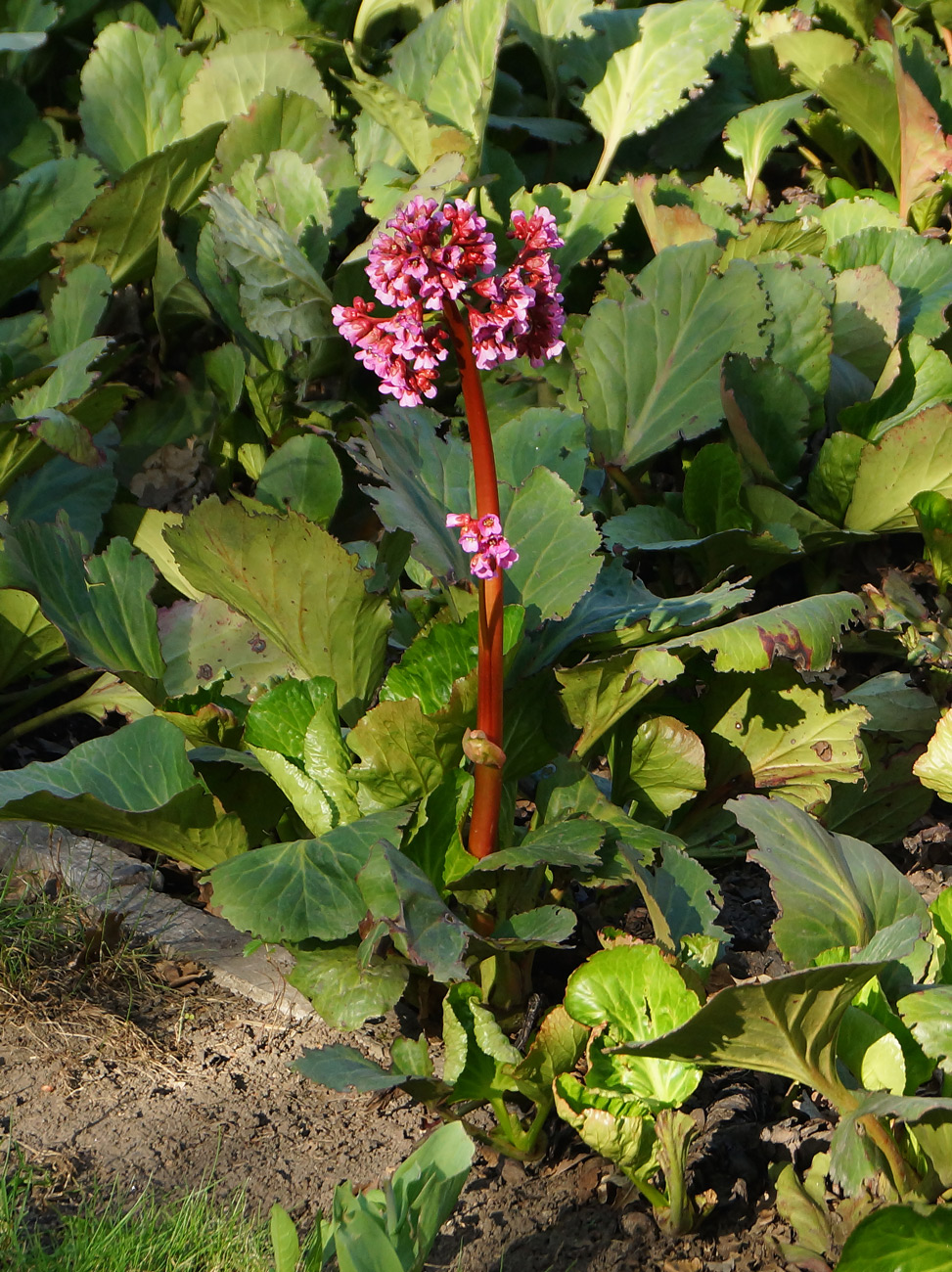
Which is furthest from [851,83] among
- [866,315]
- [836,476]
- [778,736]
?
[778,736]

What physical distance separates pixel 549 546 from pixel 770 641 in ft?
1.23

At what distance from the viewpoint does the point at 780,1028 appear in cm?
131

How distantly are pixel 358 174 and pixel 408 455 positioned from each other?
1003 mm

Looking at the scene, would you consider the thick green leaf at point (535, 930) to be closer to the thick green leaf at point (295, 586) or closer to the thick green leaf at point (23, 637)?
the thick green leaf at point (295, 586)

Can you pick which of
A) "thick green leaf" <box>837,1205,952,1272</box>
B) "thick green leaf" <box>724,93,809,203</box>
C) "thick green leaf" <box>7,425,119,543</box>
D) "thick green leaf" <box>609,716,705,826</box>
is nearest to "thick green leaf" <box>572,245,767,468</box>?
"thick green leaf" <box>609,716,705,826</box>

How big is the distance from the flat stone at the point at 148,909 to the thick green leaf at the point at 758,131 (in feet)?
6.95

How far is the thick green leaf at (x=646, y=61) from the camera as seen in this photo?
273 centimetres

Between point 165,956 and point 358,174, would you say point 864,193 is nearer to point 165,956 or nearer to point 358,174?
point 358,174

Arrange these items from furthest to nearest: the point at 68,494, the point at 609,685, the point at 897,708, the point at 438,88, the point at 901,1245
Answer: the point at 438,88, the point at 68,494, the point at 897,708, the point at 609,685, the point at 901,1245

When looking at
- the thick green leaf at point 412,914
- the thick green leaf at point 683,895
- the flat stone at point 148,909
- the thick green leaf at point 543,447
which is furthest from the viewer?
the thick green leaf at point 543,447

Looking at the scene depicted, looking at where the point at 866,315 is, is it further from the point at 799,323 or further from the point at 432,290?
the point at 432,290

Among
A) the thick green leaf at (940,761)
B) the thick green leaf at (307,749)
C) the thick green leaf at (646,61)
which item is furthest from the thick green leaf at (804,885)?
the thick green leaf at (646,61)

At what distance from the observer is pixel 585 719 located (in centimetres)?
182

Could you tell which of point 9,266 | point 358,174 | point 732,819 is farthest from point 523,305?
point 9,266
